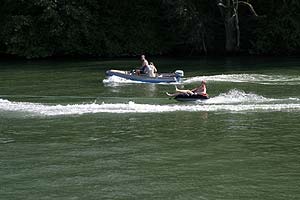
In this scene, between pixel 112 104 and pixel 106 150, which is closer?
pixel 106 150

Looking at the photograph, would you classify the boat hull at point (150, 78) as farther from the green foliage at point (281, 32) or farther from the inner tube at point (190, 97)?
the green foliage at point (281, 32)

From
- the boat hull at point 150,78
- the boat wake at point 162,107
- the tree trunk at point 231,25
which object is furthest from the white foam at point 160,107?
the tree trunk at point 231,25

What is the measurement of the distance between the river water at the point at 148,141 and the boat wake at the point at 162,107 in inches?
1.4

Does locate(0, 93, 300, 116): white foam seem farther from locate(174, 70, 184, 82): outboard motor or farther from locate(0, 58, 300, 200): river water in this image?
locate(174, 70, 184, 82): outboard motor

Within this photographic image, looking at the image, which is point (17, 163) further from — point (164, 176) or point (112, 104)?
point (112, 104)

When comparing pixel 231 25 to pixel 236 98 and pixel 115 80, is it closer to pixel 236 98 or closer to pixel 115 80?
pixel 115 80

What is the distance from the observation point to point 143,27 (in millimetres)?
52656

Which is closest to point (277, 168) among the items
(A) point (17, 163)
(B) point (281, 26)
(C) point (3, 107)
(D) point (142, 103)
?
(A) point (17, 163)

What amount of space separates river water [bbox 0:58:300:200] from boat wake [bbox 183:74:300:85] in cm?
15

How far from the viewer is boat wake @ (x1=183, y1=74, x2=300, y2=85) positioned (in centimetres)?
2952

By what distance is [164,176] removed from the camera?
13.2 m

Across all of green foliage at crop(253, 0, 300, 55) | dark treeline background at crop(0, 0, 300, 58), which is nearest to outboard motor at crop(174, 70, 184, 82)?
dark treeline background at crop(0, 0, 300, 58)

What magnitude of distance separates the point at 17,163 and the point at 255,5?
40.0 meters

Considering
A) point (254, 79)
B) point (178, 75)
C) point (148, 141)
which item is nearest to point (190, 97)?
point (148, 141)
